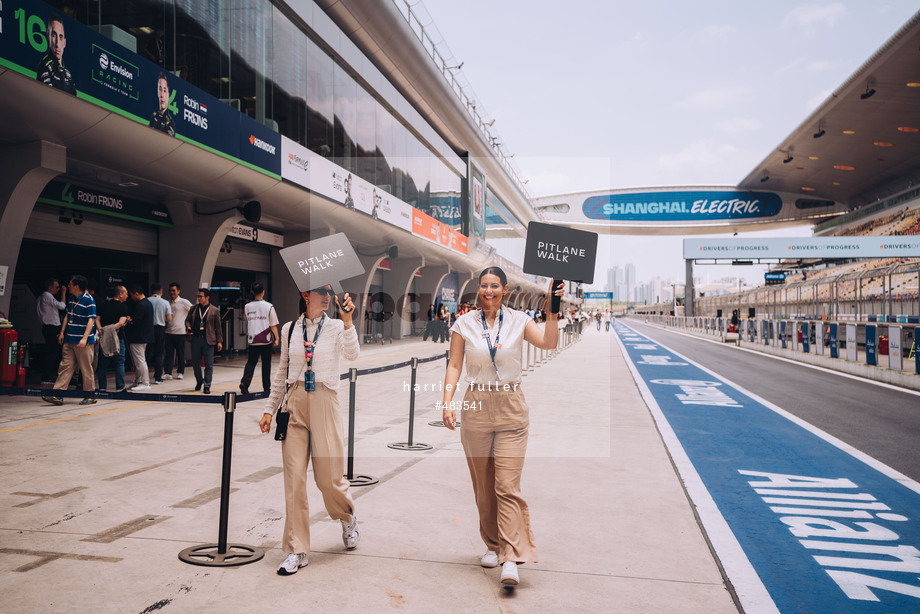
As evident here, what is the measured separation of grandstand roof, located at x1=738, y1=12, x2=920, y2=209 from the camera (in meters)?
27.2

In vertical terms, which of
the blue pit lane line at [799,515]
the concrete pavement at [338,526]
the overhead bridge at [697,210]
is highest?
the overhead bridge at [697,210]

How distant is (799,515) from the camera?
484 centimetres

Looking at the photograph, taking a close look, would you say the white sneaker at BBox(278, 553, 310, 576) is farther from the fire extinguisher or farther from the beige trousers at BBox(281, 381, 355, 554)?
the fire extinguisher

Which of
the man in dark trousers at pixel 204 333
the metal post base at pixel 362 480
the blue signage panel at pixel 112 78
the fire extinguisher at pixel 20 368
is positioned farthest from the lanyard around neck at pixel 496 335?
the fire extinguisher at pixel 20 368

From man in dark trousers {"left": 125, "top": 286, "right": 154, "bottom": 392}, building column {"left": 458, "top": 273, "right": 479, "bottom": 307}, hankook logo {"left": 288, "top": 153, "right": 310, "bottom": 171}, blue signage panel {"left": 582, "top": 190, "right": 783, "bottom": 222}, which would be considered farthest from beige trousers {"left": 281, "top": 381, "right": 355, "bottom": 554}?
blue signage panel {"left": 582, "top": 190, "right": 783, "bottom": 222}

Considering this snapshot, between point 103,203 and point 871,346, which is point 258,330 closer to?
point 103,203

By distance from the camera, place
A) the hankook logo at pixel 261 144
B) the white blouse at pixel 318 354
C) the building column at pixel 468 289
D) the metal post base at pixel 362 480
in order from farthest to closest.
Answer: the building column at pixel 468 289 < the hankook logo at pixel 261 144 < the metal post base at pixel 362 480 < the white blouse at pixel 318 354

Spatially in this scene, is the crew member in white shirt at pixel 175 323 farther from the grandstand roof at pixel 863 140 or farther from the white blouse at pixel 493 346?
the grandstand roof at pixel 863 140

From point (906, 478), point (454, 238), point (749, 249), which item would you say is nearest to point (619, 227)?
point (749, 249)

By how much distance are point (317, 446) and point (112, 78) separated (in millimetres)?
7901

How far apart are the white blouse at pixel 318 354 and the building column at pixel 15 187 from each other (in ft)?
25.1

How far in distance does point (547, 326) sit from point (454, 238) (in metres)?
27.1

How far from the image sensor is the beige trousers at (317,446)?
12.6ft

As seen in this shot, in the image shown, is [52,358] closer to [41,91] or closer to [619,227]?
[41,91]
